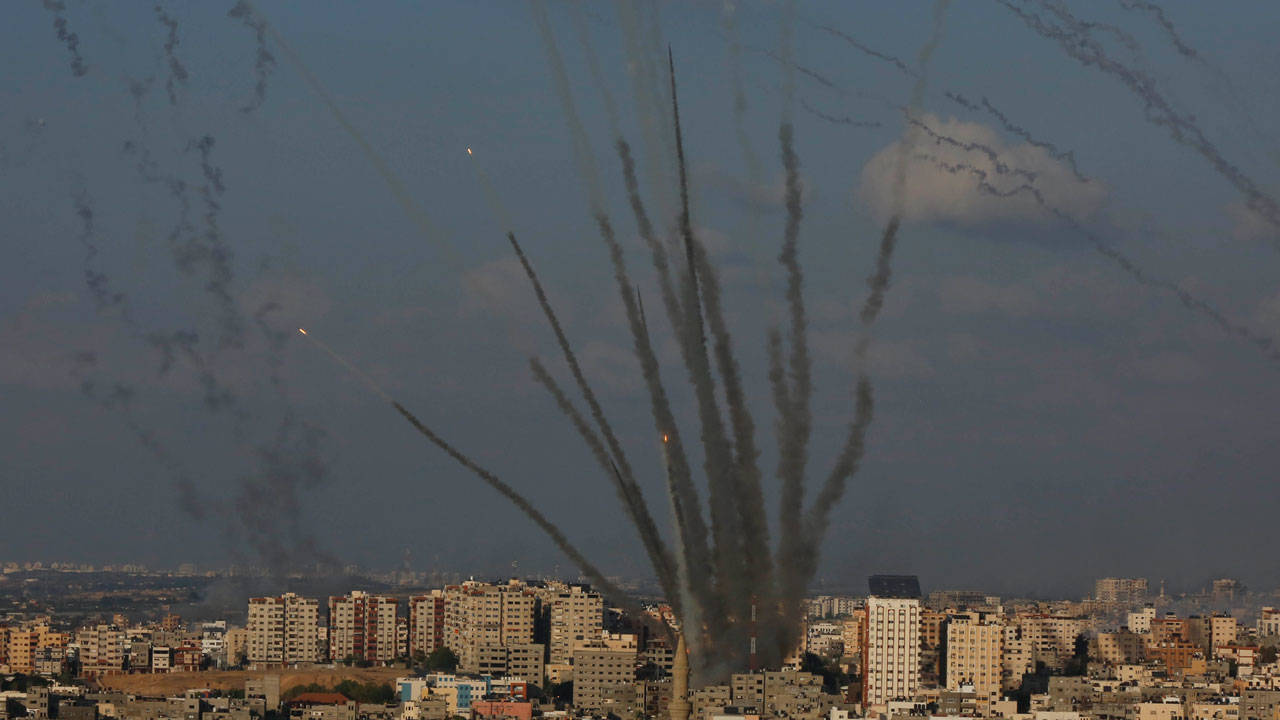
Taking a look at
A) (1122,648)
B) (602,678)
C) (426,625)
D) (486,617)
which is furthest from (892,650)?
(426,625)

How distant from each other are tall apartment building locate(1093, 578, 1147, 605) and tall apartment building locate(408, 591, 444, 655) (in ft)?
184

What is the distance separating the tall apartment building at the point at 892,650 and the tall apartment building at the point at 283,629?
25.5 metres

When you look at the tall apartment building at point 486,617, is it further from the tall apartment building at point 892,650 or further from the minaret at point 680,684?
the minaret at point 680,684

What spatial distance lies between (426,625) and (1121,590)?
60246 millimetres

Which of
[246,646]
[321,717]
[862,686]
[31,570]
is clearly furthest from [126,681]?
[31,570]

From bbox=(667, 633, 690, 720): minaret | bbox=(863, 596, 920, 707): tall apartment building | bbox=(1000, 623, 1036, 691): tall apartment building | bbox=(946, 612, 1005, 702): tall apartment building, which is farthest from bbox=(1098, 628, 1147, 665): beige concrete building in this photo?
bbox=(667, 633, 690, 720): minaret

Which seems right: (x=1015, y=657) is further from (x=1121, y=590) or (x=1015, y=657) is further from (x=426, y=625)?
(x=1121, y=590)

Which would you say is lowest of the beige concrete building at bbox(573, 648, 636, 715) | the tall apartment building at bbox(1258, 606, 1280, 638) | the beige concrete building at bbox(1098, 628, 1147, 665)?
the beige concrete building at bbox(573, 648, 636, 715)

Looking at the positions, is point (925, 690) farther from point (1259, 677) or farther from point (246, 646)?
point (246, 646)

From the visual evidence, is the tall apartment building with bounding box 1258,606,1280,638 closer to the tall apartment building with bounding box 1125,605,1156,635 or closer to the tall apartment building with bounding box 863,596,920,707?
the tall apartment building with bounding box 1125,605,1156,635

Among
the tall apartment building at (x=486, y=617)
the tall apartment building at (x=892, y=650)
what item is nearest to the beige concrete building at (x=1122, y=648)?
the tall apartment building at (x=892, y=650)

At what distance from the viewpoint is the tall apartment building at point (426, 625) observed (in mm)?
83375

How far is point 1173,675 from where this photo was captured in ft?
229

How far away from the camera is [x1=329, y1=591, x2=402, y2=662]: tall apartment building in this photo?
82875mm
